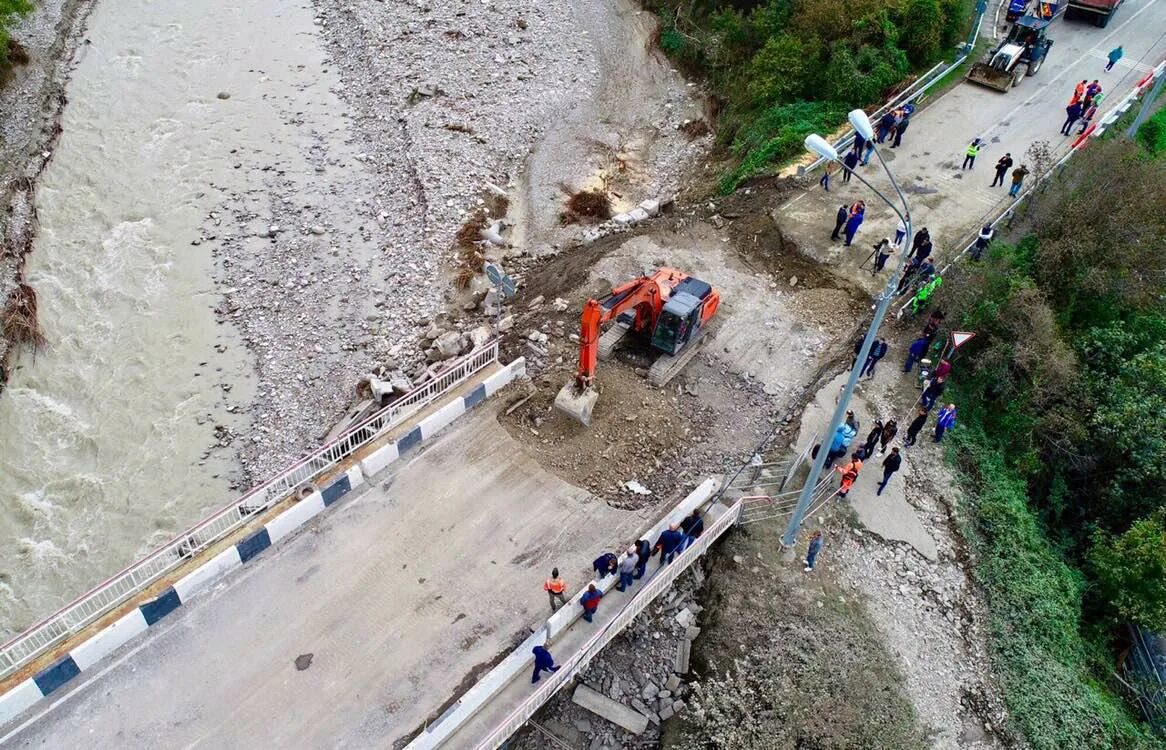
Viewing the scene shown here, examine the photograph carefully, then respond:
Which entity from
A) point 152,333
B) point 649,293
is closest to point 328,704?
point 649,293

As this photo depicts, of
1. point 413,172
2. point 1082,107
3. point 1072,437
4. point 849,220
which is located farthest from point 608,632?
point 1082,107

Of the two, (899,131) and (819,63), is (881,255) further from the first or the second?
(819,63)

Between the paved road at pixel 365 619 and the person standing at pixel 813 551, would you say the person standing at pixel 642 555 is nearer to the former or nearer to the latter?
the paved road at pixel 365 619

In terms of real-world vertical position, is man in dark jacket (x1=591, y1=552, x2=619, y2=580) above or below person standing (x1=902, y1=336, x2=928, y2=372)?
below

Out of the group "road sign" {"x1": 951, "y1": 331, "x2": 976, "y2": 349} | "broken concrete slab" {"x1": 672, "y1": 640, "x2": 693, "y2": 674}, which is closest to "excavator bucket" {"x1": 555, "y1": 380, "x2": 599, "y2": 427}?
"broken concrete slab" {"x1": 672, "y1": 640, "x2": 693, "y2": 674}

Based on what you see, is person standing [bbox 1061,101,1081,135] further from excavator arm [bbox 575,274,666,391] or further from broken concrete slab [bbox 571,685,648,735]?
broken concrete slab [bbox 571,685,648,735]

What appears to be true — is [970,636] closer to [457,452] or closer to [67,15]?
[457,452]
